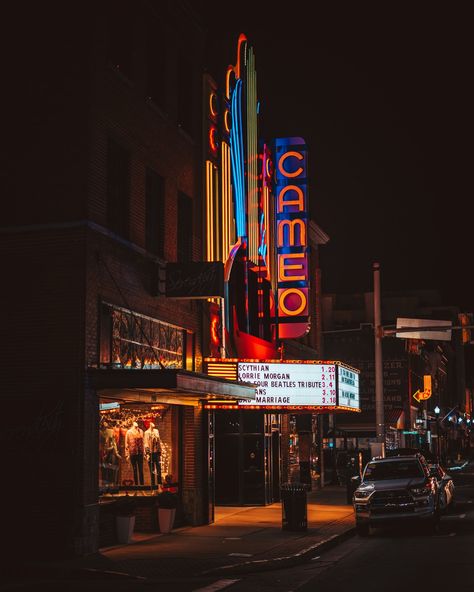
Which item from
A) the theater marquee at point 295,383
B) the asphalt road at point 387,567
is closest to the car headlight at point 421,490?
the asphalt road at point 387,567

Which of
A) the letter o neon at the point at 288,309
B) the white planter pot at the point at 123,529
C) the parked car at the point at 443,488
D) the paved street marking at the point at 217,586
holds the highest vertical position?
the letter o neon at the point at 288,309

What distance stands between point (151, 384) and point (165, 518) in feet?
17.2

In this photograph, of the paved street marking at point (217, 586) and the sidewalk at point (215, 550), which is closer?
the paved street marking at point (217, 586)

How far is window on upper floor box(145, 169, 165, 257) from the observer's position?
845 inches

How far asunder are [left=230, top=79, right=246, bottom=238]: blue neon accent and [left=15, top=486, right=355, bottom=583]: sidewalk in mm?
8643

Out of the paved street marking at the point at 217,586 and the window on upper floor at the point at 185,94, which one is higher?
the window on upper floor at the point at 185,94

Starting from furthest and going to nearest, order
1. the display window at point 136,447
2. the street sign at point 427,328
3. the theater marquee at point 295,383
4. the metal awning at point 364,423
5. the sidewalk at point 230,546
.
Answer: the metal awning at point 364,423 < the street sign at point 427,328 < the theater marquee at point 295,383 < the display window at point 136,447 < the sidewalk at point 230,546

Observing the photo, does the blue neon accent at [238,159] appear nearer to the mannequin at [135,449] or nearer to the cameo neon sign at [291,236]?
the cameo neon sign at [291,236]

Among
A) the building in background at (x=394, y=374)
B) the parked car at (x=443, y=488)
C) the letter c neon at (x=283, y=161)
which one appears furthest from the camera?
the building in background at (x=394, y=374)

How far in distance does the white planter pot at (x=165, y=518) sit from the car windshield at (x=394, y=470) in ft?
15.8

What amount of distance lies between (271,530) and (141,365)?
17.0 feet

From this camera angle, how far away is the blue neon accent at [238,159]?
26.8 meters

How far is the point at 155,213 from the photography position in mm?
21766

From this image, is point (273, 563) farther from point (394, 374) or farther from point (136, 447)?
point (394, 374)
